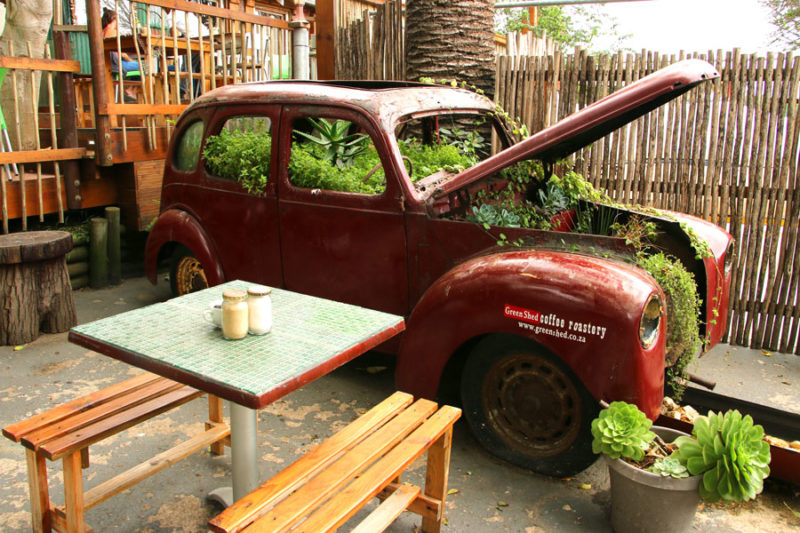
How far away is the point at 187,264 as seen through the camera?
536cm

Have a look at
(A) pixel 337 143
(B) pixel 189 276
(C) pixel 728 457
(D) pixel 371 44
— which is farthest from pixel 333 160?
(D) pixel 371 44

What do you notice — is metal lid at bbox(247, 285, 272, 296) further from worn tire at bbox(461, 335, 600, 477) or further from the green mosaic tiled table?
worn tire at bbox(461, 335, 600, 477)

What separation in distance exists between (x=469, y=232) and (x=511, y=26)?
1871 cm

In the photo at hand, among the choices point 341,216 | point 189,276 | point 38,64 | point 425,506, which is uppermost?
point 38,64

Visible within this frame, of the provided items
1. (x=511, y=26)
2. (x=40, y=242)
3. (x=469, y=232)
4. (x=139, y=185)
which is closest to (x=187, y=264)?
(x=40, y=242)

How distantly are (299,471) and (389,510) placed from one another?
1.60 ft

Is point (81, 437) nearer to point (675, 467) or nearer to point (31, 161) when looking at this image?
point (675, 467)

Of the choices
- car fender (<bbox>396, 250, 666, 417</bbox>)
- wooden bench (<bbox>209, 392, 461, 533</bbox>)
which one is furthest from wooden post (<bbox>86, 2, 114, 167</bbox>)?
wooden bench (<bbox>209, 392, 461, 533</bbox>)

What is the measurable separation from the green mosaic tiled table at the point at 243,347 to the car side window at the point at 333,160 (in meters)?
1.25

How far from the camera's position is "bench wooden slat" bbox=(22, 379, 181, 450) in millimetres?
2645

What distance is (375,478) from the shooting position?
8.07ft

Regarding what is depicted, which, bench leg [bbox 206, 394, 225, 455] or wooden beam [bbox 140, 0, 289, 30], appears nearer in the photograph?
bench leg [bbox 206, 394, 225, 455]

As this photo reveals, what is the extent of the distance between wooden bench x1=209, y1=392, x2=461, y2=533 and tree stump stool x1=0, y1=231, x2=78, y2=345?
365cm

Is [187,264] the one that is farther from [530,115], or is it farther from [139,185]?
[530,115]
